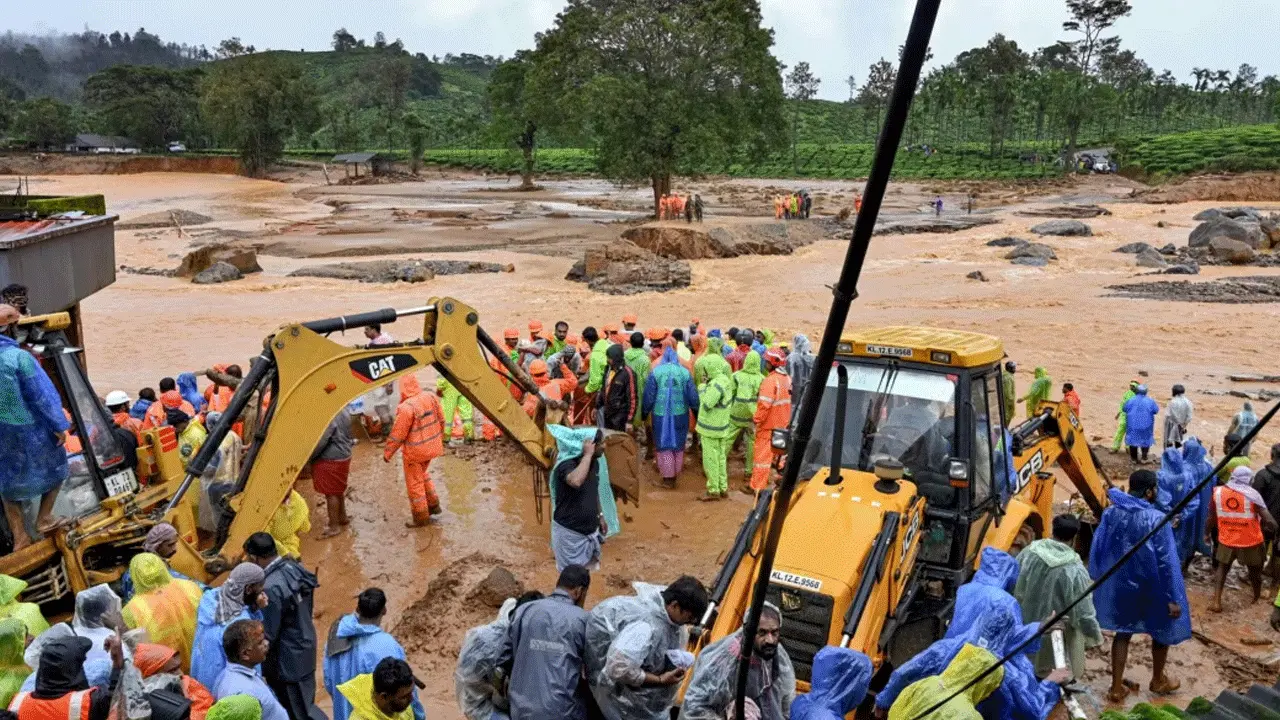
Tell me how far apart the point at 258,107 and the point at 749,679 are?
7288 centimetres

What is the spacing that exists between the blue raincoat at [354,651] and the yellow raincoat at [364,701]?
1.48 feet

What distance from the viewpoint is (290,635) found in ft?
18.2

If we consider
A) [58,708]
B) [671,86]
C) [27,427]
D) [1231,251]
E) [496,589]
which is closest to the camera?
[58,708]

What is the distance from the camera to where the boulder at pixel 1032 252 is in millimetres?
30516

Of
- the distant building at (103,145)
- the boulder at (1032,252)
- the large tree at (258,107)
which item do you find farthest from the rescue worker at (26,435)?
the distant building at (103,145)

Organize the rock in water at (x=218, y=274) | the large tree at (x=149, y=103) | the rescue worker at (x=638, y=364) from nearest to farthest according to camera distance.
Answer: the rescue worker at (x=638, y=364), the rock in water at (x=218, y=274), the large tree at (x=149, y=103)

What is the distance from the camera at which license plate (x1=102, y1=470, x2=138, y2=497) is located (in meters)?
6.81

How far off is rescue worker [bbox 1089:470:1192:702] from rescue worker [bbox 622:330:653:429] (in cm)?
536

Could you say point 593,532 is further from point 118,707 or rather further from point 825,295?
point 825,295

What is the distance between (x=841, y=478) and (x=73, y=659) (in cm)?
410

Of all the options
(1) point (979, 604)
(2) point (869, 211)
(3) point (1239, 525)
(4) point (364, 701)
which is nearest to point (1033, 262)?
(3) point (1239, 525)

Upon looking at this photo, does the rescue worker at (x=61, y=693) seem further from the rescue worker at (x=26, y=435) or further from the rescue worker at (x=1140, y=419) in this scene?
the rescue worker at (x=1140, y=419)

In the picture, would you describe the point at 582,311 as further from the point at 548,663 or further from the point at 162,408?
the point at 548,663

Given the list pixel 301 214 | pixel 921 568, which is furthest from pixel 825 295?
pixel 301 214
